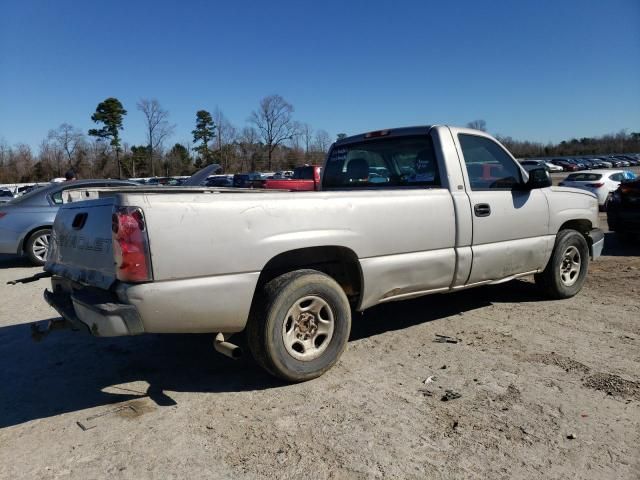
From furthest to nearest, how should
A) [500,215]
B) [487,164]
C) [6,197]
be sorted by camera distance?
1. [6,197]
2. [487,164]
3. [500,215]

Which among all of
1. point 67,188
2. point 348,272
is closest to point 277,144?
point 67,188

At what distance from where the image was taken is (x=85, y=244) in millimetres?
3518

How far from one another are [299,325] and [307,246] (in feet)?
1.96

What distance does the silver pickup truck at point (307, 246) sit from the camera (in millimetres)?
3095

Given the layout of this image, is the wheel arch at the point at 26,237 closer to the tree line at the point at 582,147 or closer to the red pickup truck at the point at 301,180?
the red pickup truck at the point at 301,180

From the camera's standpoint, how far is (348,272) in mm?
4133

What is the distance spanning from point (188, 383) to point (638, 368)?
343 centimetres

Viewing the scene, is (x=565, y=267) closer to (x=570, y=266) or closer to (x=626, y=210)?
(x=570, y=266)

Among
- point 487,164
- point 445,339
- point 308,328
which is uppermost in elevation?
point 487,164

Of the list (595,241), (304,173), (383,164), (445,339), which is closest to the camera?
(445,339)

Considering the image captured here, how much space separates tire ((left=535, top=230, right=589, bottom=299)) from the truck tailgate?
460 cm

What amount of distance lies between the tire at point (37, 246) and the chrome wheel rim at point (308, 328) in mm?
7335

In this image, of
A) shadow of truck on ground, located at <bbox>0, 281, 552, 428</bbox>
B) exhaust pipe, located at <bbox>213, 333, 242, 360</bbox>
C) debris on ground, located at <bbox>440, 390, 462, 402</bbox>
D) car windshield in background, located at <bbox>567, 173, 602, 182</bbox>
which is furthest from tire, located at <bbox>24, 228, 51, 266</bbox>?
car windshield in background, located at <bbox>567, 173, 602, 182</bbox>

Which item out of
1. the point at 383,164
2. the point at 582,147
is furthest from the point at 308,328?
the point at 582,147
